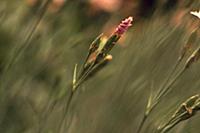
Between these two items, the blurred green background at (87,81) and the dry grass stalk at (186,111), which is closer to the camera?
the dry grass stalk at (186,111)

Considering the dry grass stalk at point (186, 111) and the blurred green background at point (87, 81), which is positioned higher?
the blurred green background at point (87, 81)

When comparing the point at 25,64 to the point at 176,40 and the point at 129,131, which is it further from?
the point at 176,40

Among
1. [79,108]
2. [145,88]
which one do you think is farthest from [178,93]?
[79,108]

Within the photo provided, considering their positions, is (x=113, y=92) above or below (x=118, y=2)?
below

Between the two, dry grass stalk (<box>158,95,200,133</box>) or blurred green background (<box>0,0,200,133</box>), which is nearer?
dry grass stalk (<box>158,95,200,133</box>)

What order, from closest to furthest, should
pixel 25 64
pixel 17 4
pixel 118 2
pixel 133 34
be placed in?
pixel 25 64 → pixel 17 4 → pixel 133 34 → pixel 118 2

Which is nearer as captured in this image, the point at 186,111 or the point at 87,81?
the point at 186,111

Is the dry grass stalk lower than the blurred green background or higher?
A: lower

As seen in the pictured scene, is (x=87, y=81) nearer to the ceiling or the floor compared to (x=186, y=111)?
nearer to the ceiling
